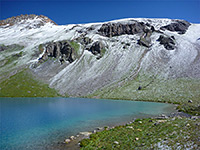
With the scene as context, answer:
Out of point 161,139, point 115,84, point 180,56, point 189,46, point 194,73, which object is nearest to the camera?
point 161,139

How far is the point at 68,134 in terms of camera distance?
886 inches

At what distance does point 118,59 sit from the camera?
374ft

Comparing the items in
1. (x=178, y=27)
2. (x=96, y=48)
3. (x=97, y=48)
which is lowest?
(x=97, y=48)

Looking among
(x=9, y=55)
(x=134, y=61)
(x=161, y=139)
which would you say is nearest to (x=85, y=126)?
(x=161, y=139)

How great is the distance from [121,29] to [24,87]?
4315 inches

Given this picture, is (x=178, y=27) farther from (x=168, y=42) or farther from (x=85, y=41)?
(x=85, y=41)

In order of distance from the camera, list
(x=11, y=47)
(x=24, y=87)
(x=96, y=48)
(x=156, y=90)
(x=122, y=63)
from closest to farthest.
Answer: (x=156, y=90) < (x=24, y=87) < (x=122, y=63) < (x=96, y=48) < (x=11, y=47)

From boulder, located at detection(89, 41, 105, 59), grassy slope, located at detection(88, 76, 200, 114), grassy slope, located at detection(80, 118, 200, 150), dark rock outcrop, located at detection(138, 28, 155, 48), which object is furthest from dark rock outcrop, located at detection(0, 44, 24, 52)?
grassy slope, located at detection(80, 118, 200, 150)

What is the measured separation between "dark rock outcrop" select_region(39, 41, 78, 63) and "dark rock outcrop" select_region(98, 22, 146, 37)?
4640 cm

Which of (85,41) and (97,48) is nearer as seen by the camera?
(97,48)

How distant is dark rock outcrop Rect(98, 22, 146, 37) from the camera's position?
499 ft

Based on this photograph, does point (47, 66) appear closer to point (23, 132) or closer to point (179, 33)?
point (23, 132)

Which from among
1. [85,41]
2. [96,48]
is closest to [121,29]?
[85,41]

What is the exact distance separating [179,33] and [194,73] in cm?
8306
